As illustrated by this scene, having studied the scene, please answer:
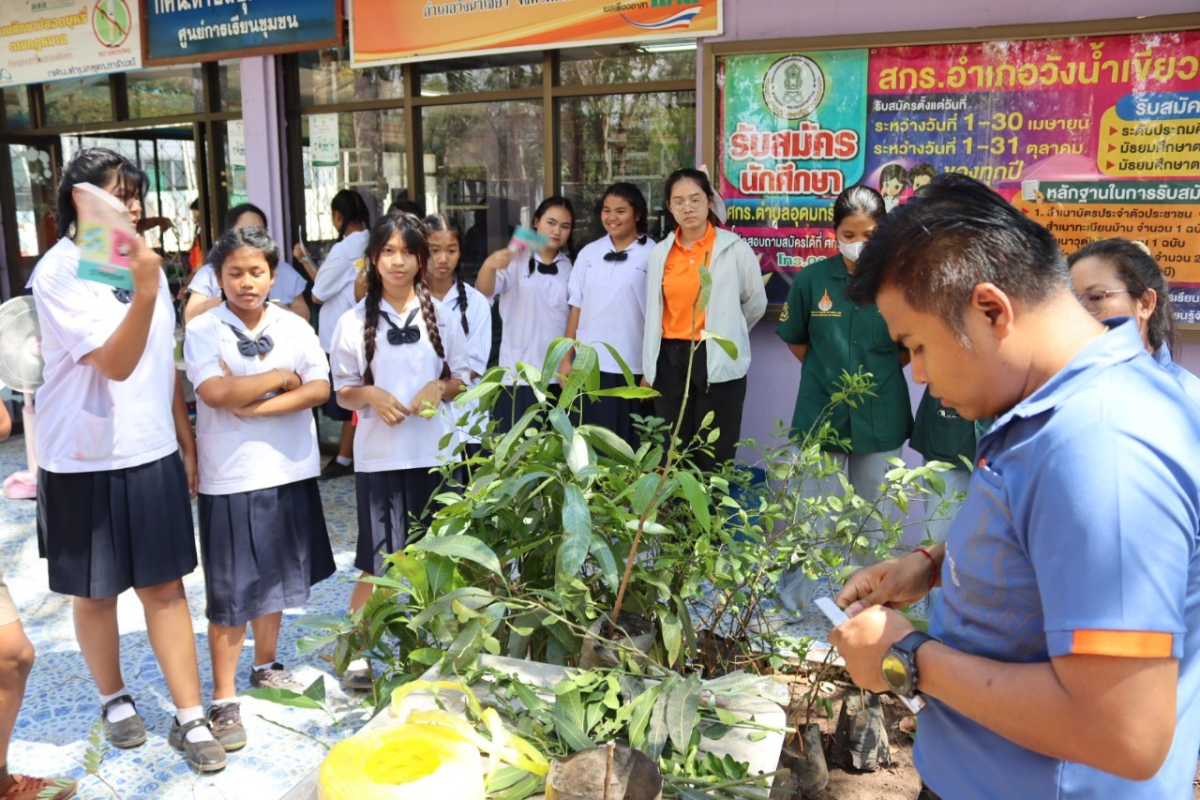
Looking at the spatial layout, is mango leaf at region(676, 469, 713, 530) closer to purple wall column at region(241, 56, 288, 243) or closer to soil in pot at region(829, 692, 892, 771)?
soil in pot at region(829, 692, 892, 771)

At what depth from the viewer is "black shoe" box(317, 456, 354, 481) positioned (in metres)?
5.86

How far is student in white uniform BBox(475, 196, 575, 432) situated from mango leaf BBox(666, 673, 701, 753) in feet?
11.0

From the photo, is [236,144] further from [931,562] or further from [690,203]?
[931,562]

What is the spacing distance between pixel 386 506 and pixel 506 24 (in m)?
3.01

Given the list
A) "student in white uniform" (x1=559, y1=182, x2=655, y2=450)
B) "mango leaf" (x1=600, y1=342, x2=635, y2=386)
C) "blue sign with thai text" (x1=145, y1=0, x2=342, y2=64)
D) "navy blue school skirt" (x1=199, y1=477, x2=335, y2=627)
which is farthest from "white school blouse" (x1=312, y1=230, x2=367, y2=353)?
"mango leaf" (x1=600, y1=342, x2=635, y2=386)

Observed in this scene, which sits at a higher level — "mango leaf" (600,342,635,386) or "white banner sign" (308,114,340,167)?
"white banner sign" (308,114,340,167)

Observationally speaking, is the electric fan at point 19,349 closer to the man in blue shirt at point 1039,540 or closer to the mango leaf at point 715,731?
the mango leaf at point 715,731

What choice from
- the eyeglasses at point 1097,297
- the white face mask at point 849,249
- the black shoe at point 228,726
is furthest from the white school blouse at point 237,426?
the eyeglasses at point 1097,297

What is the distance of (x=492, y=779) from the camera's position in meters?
1.23

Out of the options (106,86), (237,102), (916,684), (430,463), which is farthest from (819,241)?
(106,86)

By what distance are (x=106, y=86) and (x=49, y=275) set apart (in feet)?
17.8

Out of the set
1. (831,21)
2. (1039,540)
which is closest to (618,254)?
(831,21)

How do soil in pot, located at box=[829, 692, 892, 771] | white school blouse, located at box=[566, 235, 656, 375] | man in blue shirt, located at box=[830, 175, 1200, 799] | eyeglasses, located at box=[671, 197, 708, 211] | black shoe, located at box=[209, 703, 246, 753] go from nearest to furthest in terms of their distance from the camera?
man in blue shirt, located at box=[830, 175, 1200, 799] → soil in pot, located at box=[829, 692, 892, 771] → black shoe, located at box=[209, 703, 246, 753] → eyeglasses, located at box=[671, 197, 708, 211] → white school blouse, located at box=[566, 235, 656, 375]

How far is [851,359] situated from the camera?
12.0 feet
